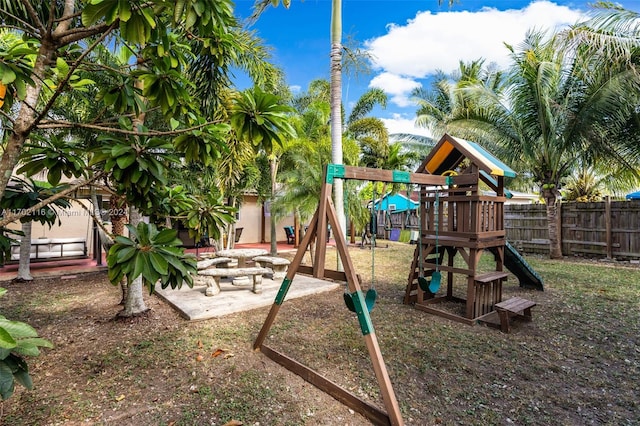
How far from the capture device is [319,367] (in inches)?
126

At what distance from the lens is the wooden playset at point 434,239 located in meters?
2.83

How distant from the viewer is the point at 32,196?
7.79 ft

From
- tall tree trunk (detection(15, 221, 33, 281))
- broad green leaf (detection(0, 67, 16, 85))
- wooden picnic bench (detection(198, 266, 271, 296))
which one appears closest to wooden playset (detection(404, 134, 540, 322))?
wooden picnic bench (detection(198, 266, 271, 296))

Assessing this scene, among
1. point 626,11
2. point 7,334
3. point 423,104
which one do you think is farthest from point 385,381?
point 423,104

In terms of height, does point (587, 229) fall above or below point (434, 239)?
above

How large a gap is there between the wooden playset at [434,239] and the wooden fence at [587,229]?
6.85 meters

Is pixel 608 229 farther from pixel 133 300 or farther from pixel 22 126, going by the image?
pixel 22 126

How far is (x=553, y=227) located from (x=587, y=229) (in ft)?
2.98

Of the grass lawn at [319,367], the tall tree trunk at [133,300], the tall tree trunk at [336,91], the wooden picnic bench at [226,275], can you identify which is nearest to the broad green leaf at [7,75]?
the grass lawn at [319,367]

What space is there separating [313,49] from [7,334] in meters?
11.8

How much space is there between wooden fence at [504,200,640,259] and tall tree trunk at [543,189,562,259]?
1.70 ft

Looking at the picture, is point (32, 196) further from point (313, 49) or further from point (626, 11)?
point (626, 11)

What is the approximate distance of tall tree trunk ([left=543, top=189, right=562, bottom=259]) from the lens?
1021cm

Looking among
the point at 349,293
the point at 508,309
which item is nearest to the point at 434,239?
the point at 508,309
